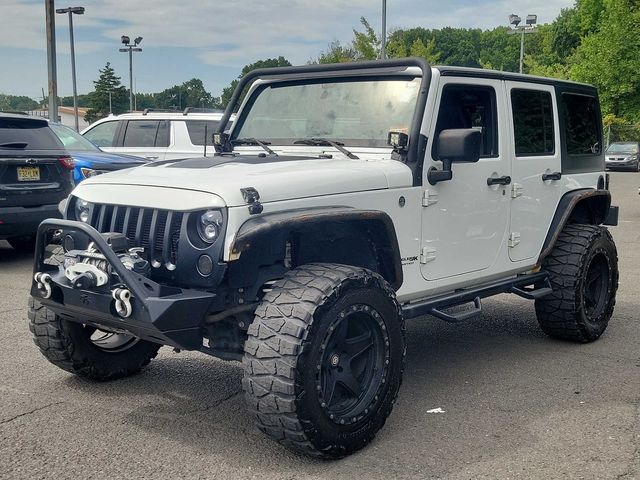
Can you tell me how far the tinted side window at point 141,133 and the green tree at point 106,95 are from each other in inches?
2478

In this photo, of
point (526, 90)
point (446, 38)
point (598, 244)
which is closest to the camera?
point (526, 90)

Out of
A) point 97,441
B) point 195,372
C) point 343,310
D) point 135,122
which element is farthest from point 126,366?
point 135,122

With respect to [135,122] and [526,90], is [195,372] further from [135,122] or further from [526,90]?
[135,122]

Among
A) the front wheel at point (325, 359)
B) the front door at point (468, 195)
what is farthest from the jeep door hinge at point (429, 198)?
the front wheel at point (325, 359)

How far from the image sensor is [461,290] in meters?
5.08

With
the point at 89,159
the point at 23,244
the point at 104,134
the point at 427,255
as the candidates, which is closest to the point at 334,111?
the point at 427,255

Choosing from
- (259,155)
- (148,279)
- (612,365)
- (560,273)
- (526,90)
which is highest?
(526,90)

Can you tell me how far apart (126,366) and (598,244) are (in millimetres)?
3731

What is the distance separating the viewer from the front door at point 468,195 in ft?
15.2

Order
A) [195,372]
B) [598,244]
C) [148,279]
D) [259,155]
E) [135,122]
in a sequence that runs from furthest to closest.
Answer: [135,122], [598,244], [195,372], [259,155], [148,279]

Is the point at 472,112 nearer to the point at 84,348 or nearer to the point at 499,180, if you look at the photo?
the point at 499,180

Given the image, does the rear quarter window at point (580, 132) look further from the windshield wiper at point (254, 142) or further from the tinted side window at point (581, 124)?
the windshield wiper at point (254, 142)

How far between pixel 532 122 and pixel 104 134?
911cm

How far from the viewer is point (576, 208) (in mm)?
6309
